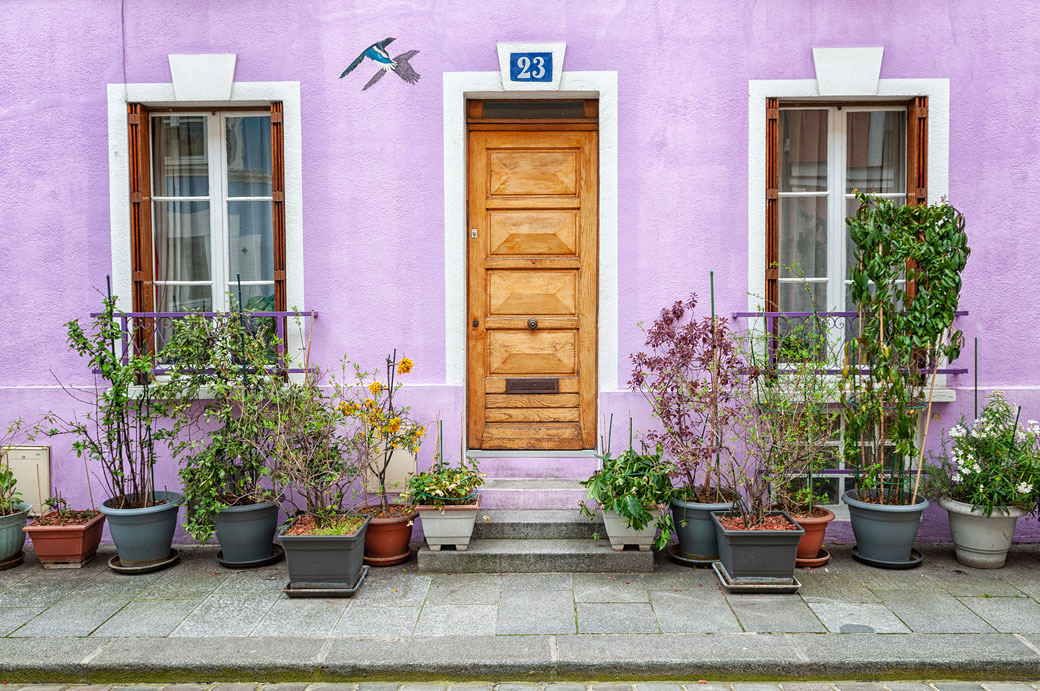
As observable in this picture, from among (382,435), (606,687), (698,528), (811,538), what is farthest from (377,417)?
(811,538)

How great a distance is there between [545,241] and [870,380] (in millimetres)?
2442

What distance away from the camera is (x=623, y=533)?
5152 mm

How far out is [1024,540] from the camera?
572cm

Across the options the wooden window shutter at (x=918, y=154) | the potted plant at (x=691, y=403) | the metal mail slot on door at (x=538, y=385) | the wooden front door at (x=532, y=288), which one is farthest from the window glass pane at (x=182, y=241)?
the wooden window shutter at (x=918, y=154)

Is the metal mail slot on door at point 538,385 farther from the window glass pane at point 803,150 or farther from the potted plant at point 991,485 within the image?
the potted plant at point 991,485

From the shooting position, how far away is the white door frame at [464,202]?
222 inches

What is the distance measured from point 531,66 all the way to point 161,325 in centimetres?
328

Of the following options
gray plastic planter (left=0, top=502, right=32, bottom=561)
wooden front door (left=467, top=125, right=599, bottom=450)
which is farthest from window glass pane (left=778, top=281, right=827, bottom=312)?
gray plastic planter (left=0, top=502, right=32, bottom=561)

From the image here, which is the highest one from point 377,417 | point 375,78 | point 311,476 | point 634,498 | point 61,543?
point 375,78

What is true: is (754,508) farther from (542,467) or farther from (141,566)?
(141,566)

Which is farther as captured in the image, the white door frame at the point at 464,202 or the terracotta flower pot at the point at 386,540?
the white door frame at the point at 464,202

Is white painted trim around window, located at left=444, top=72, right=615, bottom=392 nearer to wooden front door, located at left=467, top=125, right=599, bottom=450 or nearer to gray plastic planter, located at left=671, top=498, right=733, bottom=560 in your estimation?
wooden front door, located at left=467, top=125, right=599, bottom=450

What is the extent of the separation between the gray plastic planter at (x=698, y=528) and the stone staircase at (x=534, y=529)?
1.03 ft

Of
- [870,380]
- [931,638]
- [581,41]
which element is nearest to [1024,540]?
[870,380]
